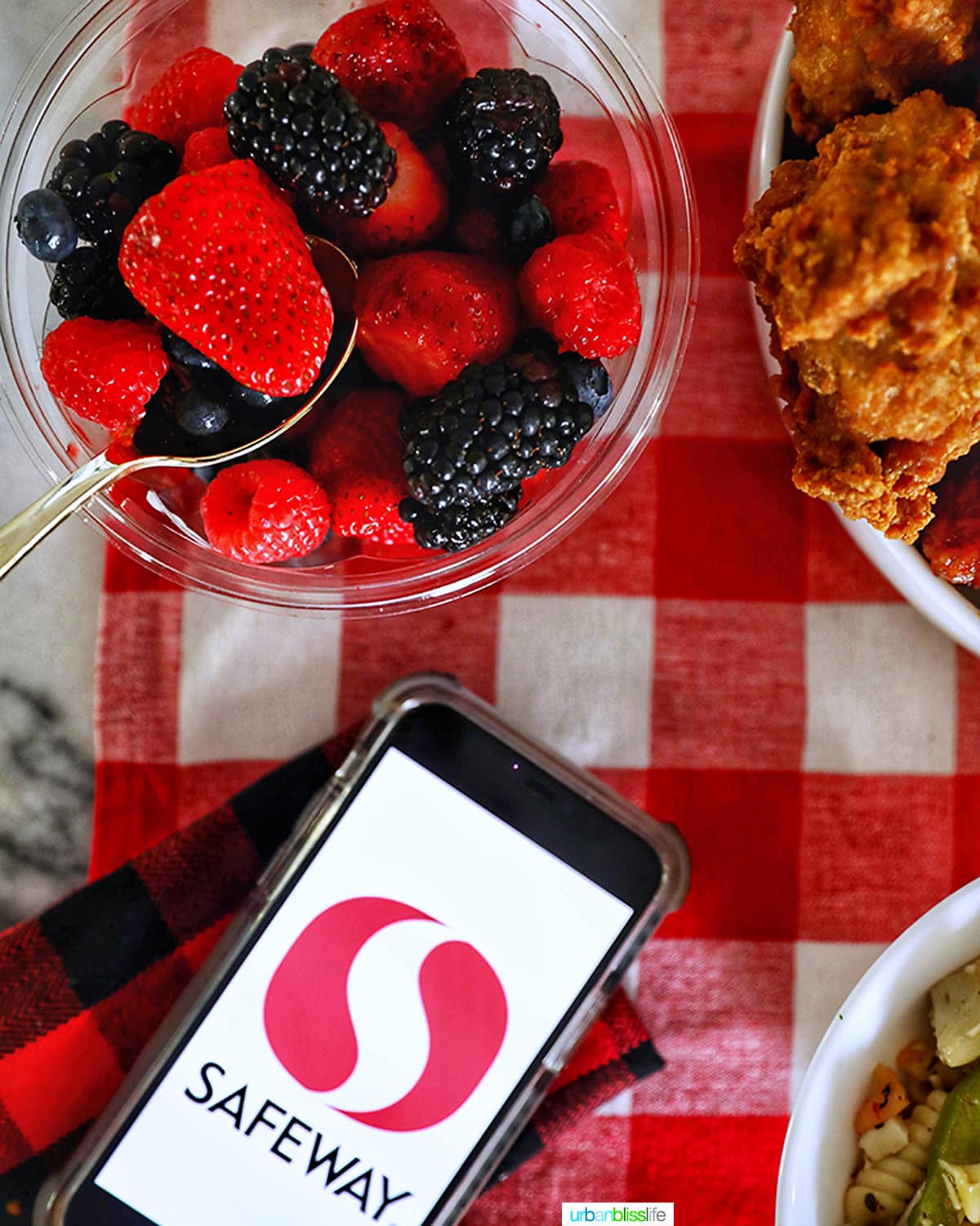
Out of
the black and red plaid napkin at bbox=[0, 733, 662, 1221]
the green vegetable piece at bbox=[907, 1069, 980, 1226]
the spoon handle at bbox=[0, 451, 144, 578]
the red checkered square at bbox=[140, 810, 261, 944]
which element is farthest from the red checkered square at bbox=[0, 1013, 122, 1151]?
the green vegetable piece at bbox=[907, 1069, 980, 1226]

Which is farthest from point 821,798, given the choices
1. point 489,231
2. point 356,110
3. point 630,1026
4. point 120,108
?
point 120,108

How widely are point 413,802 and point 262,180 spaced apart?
488mm

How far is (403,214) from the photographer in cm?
74

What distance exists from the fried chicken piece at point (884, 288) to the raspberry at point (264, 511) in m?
0.33

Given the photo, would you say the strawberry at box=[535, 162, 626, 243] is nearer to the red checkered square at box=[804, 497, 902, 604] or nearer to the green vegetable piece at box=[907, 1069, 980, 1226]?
the red checkered square at box=[804, 497, 902, 604]

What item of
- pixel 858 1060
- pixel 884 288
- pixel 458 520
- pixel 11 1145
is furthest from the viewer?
pixel 11 1145

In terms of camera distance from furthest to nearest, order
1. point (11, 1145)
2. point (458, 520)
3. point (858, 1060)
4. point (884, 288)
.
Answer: point (11, 1145) < point (858, 1060) < point (458, 520) < point (884, 288)

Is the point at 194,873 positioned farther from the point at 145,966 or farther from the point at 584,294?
the point at 584,294

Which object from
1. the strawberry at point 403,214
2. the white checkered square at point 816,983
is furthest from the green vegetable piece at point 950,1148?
the strawberry at point 403,214

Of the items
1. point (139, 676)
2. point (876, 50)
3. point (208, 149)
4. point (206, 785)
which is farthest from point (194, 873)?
point (876, 50)

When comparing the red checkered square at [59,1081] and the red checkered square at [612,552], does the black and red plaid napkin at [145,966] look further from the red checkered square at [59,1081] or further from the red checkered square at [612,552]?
the red checkered square at [612,552]

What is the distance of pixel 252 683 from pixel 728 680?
42cm

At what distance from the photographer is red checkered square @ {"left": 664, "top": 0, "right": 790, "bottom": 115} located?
2.95 ft

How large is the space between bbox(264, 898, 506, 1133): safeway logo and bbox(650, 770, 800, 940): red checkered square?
0.59ft
